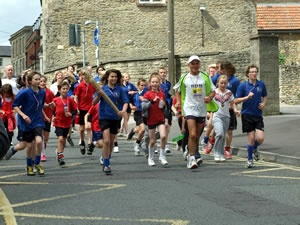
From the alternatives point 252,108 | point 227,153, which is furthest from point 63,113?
point 252,108

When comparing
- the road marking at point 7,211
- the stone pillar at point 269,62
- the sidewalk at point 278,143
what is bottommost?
the road marking at point 7,211

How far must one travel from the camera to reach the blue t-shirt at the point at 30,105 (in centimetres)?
955

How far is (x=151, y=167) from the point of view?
1061 centimetres

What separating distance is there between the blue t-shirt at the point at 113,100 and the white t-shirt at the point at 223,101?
2.13 metres

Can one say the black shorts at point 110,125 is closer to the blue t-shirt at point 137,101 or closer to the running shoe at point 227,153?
the running shoe at point 227,153

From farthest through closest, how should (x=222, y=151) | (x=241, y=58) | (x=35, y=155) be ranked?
(x=241, y=58) → (x=222, y=151) → (x=35, y=155)

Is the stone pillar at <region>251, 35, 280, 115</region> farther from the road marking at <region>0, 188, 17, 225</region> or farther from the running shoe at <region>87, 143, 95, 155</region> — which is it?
the road marking at <region>0, 188, 17, 225</region>

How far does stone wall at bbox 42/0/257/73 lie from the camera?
39.5 metres

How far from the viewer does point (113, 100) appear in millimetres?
10070

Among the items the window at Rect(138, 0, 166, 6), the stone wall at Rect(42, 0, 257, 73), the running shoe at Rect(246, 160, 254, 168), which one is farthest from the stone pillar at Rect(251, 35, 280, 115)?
the window at Rect(138, 0, 166, 6)

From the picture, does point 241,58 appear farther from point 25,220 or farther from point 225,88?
point 25,220

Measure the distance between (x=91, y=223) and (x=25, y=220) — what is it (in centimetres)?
67

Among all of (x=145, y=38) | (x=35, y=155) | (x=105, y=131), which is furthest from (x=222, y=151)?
Answer: (x=145, y=38)

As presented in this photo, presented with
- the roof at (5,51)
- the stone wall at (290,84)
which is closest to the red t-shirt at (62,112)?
the stone wall at (290,84)
